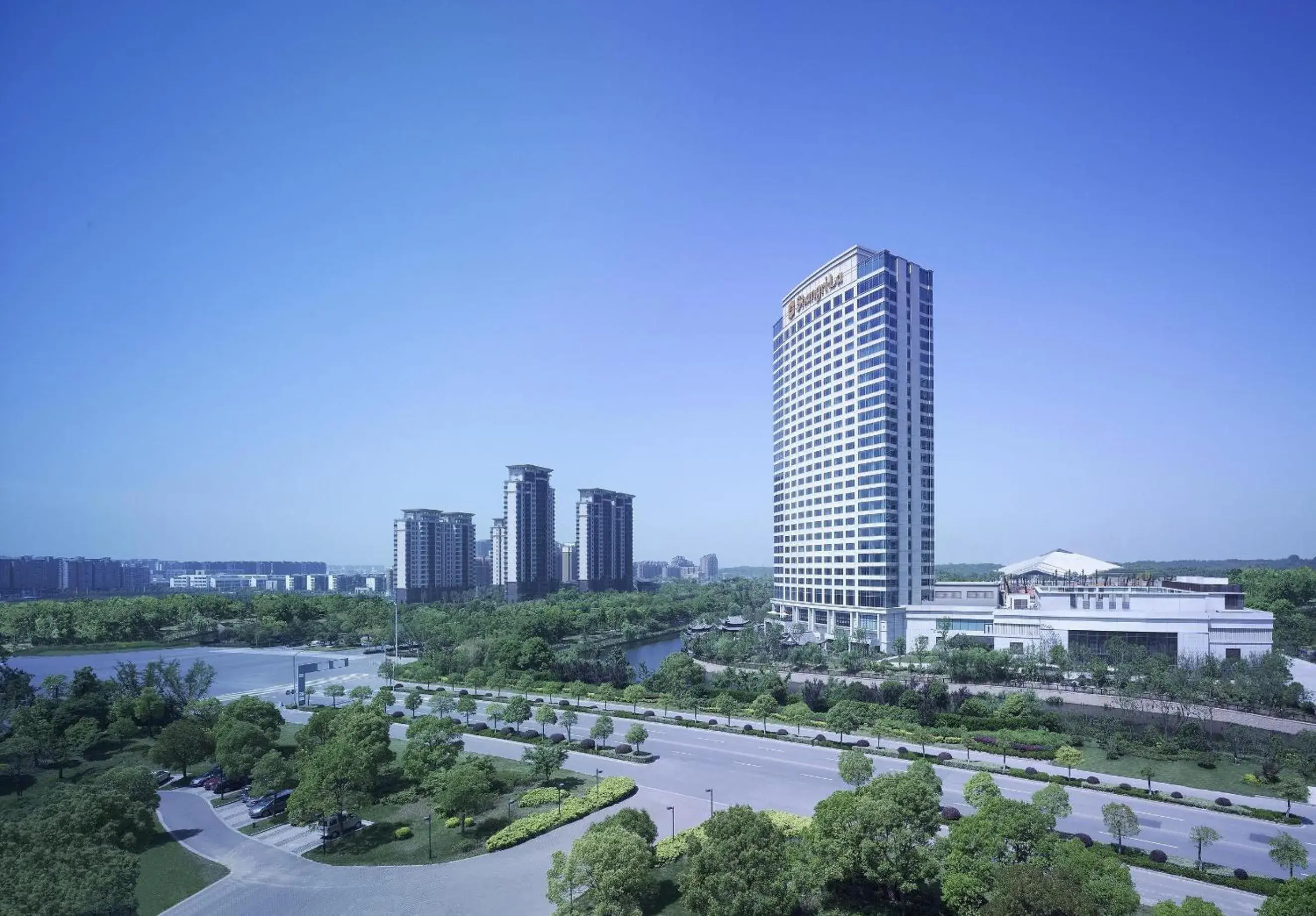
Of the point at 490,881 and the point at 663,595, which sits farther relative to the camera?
the point at 663,595

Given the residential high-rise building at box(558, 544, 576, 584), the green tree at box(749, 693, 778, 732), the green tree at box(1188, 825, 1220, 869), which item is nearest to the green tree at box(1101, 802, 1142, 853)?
the green tree at box(1188, 825, 1220, 869)

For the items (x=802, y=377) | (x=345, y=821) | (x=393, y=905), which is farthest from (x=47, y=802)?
(x=802, y=377)

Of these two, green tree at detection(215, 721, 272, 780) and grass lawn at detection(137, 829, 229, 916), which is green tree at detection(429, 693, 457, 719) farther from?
grass lawn at detection(137, 829, 229, 916)

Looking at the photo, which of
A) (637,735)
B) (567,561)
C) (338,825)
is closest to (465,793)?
(338,825)

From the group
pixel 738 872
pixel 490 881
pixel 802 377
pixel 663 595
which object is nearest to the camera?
pixel 738 872

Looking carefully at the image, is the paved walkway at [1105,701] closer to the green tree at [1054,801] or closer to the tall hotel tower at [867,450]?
the tall hotel tower at [867,450]

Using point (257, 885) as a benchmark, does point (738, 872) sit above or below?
above

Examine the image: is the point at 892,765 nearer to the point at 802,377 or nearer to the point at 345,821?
the point at 345,821
